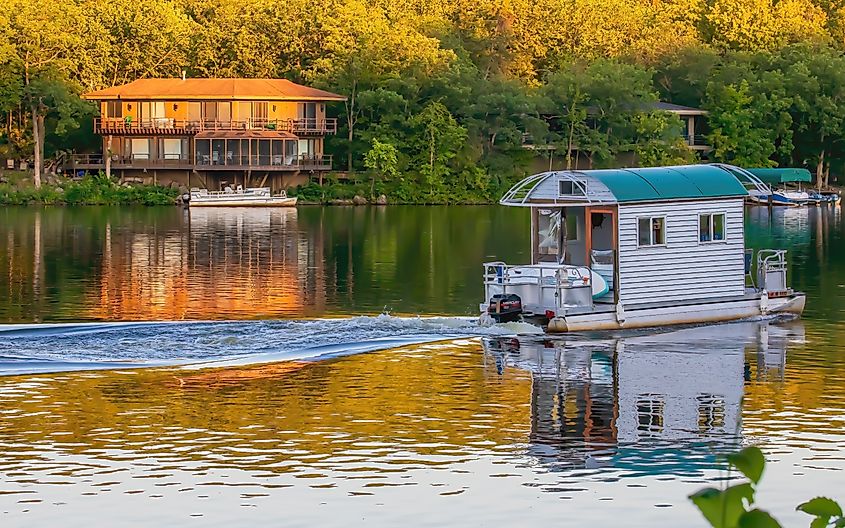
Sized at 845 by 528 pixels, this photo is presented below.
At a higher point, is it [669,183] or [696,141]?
[696,141]

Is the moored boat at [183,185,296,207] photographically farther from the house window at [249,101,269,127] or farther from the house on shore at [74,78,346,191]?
the house window at [249,101,269,127]

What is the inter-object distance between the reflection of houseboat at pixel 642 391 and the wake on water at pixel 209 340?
1893 millimetres

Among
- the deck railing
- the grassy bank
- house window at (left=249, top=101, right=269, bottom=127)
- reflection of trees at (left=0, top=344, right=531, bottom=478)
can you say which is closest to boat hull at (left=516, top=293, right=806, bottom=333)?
reflection of trees at (left=0, top=344, right=531, bottom=478)

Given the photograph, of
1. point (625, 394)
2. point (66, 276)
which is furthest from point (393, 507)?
point (66, 276)

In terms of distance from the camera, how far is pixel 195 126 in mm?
101125

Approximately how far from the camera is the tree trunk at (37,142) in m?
96.8

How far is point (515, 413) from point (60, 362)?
27.3 ft

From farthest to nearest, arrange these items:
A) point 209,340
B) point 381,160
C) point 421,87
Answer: point 421,87
point 381,160
point 209,340

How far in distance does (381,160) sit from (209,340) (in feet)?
226

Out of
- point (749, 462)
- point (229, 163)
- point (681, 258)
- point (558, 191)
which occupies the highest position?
point (229, 163)

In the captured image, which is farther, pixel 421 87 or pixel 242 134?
pixel 421 87

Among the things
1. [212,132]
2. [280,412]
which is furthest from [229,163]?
[280,412]

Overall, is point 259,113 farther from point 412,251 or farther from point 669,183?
point 669,183

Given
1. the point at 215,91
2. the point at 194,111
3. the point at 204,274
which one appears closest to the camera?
the point at 204,274
